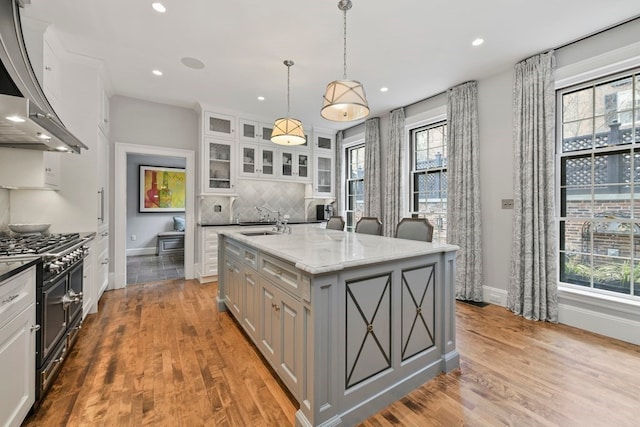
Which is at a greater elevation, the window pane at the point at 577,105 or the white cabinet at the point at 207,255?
the window pane at the point at 577,105

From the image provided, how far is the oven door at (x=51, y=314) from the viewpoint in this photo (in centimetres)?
167

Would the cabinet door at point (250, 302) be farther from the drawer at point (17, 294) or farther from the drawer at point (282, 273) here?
the drawer at point (17, 294)

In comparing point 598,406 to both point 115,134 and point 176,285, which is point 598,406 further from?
point 115,134

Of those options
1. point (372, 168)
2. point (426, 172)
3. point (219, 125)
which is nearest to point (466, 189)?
point (426, 172)

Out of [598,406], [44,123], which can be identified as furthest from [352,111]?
[598,406]

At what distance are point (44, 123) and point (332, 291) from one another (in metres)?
2.24

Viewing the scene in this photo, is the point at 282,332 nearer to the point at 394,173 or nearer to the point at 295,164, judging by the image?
the point at 394,173

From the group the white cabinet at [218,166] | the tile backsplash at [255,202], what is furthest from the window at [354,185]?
the white cabinet at [218,166]

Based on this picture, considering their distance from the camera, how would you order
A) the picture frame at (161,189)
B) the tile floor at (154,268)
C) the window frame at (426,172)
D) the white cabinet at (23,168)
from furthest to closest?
the picture frame at (161,189)
the tile floor at (154,268)
the window frame at (426,172)
the white cabinet at (23,168)

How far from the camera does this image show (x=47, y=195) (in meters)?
2.89

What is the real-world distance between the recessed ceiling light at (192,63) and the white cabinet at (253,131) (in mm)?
1521

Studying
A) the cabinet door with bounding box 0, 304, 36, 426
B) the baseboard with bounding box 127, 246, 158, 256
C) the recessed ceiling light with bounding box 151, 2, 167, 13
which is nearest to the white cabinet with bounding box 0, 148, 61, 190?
the cabinet door with bounding box 0, 304, 36, 426

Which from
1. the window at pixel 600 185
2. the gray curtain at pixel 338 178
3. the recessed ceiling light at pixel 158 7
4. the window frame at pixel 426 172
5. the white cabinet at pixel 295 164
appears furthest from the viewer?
the gray curtain at pixel 338 178

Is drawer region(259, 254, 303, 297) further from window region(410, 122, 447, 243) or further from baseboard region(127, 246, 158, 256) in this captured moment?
baseboard region(127, 246, 158, 256)
